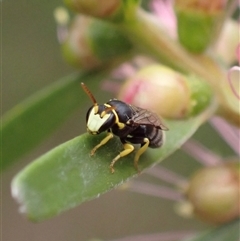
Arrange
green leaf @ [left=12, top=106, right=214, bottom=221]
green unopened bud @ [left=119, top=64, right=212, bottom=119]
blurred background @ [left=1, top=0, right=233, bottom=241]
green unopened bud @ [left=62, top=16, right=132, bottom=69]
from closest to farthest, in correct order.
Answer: green leaf @ [left=12, top=106, right=214, bottom=221] < green unopened bud @ [left=119, top=64, right=212, bottom=119] < green unopened bud @ [left=62, top=16, right=132, bottom=69] < blurred background @ [left=1, top=0, right=233, bottom=241]

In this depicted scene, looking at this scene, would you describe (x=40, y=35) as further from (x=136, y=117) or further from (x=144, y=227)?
(x=136, y=117)

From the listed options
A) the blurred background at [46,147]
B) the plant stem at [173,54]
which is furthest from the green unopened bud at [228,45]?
the blurred background at [46,147]

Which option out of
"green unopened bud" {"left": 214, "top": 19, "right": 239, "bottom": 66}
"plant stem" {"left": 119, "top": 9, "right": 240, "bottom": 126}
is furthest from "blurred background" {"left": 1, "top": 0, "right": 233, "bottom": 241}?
"plant stem" {"left": 119, "top": 9, "right": 240, "bottom": 126}

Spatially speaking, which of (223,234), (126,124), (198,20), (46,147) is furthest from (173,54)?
(46,147)

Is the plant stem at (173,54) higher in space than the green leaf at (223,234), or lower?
higher

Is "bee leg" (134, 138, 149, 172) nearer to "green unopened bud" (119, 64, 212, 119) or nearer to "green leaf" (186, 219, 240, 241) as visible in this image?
"green unopened bud" (119, 64, 212, 119)

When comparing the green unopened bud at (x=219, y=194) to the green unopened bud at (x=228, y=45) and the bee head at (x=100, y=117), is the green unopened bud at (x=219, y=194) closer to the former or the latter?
the green unopened bud at (x=228, y=45)
